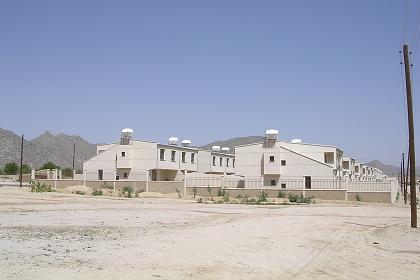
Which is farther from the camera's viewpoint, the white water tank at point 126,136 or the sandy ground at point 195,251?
the white water tank at point 126,136

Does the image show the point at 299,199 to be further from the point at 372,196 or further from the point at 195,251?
the point at 195,251

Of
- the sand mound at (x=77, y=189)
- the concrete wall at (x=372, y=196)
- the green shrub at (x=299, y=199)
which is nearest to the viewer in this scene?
the green shrub at (x=299, y=199)

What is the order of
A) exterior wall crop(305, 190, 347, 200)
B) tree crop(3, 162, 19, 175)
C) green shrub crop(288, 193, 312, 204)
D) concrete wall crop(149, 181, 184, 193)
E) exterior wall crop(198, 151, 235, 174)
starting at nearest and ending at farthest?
green shrub crop(288, 193, 312, 204)
exterior wall crop(305, 190, 347, 200)
concrete wall crop(149, 181, 184, 193)
exterior wall crop(198, 151, 235, 174)
tree crop(3, 162, 19, 175)

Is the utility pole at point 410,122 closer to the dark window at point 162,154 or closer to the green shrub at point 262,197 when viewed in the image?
the green shrub at point 262,197

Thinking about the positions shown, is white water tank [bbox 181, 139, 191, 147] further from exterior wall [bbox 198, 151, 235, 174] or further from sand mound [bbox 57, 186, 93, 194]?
sand mound [bbox 57, 186, 93, 194]

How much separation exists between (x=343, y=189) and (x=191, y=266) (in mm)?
40333

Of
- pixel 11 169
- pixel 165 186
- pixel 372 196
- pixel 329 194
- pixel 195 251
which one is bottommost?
pixel 195 251

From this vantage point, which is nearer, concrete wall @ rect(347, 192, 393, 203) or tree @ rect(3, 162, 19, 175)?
concrete wall @ rect(347, 192, 393, 203)

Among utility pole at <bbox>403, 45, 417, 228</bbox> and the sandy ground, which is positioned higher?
utility pole at <bbox>403, 45, 417, 228</bbox>

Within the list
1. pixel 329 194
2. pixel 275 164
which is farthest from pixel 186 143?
pixel 329 194

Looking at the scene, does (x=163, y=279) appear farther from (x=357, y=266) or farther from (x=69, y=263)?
(x=357, y=266)

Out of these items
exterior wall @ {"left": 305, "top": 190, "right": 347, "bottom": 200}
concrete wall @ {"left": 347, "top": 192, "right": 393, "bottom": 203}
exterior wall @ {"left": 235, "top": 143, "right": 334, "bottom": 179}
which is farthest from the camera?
exterior wall @ {"left": 235, "top": 143, "right": 334, "bottom": 179}

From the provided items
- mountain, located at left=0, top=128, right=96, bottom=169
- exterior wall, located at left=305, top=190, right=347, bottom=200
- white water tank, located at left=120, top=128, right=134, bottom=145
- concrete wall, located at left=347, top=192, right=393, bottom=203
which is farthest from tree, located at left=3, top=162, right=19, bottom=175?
concrete wall, located at left=347, top=192, right=393, bottom=203

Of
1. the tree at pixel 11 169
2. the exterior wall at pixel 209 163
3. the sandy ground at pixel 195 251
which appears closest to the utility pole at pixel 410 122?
the sandy ground at pixel 195 251
